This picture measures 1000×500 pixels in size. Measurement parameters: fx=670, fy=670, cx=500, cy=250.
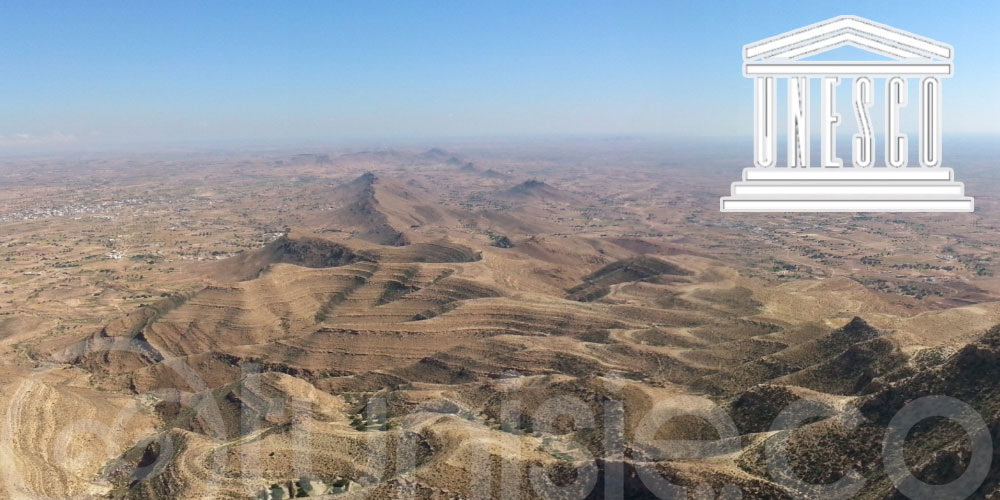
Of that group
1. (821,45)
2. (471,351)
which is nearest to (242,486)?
(471,351)

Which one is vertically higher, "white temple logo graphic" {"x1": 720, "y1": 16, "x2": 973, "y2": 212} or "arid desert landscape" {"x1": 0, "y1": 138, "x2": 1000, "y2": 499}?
"white temple logo graphic" {"x1": 720, "y1": 16, "x2": 973, "y2": 212}

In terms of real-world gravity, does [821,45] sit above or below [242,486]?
above

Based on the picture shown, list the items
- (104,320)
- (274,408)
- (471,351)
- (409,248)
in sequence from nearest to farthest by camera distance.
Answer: (274,408) < (471,351) < (104,320) < (409,248)

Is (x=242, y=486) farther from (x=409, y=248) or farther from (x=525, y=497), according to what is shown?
(x=409, y=248)

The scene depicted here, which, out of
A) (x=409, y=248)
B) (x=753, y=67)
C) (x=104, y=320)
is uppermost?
(x=753, y=67)

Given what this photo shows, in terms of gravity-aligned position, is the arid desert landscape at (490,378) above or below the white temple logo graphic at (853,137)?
below

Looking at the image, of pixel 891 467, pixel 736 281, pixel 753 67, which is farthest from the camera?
pixel 736 281

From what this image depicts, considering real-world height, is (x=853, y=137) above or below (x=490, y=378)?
above

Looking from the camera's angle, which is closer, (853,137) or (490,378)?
(853,137)
